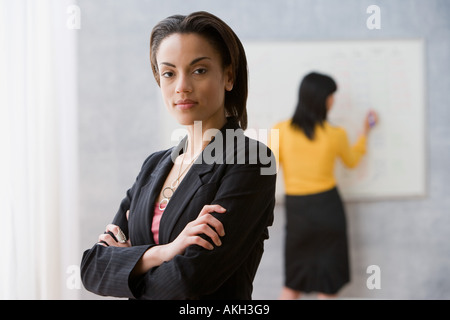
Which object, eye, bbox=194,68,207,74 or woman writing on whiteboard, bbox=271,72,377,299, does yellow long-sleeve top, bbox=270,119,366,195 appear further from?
eye, bbox=194,68,207,74

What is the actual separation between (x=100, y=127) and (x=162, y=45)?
1.82 m

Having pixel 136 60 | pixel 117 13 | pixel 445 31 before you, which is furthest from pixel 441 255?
pixel 117 13

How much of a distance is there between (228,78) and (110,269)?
1.62ft

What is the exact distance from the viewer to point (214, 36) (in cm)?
103

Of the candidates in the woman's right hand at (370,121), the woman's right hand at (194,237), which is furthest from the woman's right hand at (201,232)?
the woman's right hand at (370,121)

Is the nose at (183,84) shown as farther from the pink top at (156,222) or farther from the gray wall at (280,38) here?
the gray wall at (280,38)

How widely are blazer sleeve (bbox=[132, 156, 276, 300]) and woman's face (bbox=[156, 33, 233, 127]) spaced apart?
6.0 inches

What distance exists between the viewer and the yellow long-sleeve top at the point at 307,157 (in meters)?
2.71

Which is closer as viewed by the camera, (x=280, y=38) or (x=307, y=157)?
(x=307, y=157)
